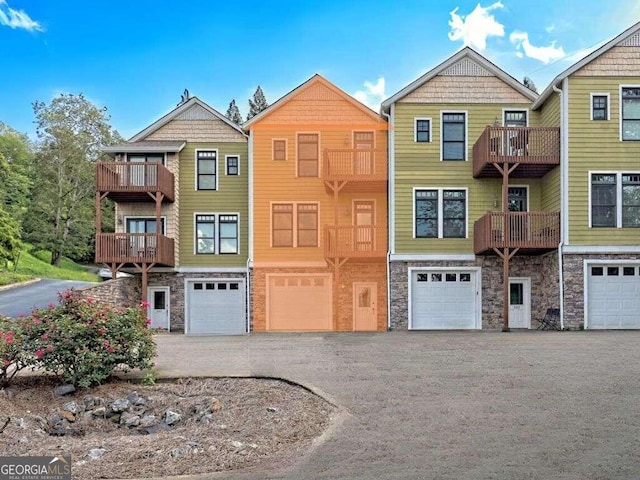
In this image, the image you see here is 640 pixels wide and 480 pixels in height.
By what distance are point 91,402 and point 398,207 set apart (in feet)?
44.1

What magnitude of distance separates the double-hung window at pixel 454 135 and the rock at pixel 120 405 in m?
14.8

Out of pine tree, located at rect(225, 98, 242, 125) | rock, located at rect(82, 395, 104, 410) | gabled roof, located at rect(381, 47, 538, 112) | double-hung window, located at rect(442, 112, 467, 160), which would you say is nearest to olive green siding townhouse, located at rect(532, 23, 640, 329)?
gabled roof, located at rect(381, 47, 538, 112)

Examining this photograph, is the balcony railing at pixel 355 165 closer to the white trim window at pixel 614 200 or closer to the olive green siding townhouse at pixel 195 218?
the olive green siding townhouse at pixel 195 218

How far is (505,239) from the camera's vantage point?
18312 mm

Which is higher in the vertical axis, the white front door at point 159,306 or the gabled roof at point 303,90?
the gabled roof at point 303,90

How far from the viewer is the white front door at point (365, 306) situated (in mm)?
20766

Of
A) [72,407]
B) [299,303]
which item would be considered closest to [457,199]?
[299,303]

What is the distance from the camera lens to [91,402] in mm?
8648

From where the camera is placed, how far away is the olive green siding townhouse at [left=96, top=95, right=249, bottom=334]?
21734 millimetres

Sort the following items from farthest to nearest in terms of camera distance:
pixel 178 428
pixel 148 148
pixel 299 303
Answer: pixel 148 148
pixel 299 303
pixel 178 428

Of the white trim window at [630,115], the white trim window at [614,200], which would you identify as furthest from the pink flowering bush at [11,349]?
the white trim window at [630,115]

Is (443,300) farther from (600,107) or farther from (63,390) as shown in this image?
(63,390)

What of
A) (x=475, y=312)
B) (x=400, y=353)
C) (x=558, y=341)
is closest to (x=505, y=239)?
(x=475, y=312)

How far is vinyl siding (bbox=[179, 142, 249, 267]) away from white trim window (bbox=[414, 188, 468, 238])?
6766mm
